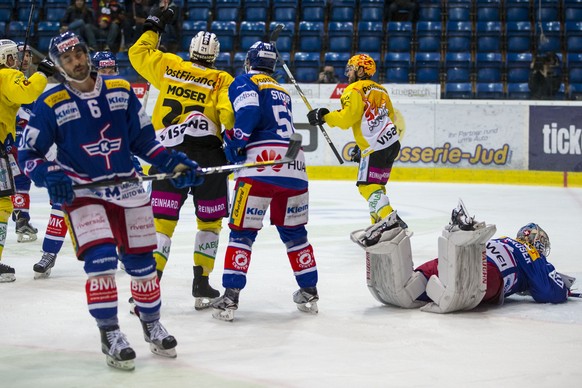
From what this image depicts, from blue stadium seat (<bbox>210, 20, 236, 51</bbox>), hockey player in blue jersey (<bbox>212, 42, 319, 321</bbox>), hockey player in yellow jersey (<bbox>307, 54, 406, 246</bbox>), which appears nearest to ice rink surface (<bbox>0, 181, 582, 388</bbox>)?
hockey player in blue jersey (<bbox>212, 42, 319, 321</bbox>)

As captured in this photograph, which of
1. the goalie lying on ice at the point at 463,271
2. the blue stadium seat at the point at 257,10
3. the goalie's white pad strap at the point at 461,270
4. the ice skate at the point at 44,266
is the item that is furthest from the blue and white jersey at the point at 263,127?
A: the blue stadium seat at the point at 257,10

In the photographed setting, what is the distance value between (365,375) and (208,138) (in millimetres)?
2003

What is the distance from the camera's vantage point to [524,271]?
17.6ft

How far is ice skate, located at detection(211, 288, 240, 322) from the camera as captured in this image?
5.12 meters

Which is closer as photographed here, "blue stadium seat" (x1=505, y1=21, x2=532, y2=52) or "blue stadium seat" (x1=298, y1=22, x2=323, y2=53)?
"blue stadium seat" (x1=505, y1=21, x2=532, y2=52)

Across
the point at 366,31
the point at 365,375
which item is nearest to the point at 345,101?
the point at 365,375

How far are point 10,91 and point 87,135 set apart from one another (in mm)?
2542

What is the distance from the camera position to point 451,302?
5.16 metres

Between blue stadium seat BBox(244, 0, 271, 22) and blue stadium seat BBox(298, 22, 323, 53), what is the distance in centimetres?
80

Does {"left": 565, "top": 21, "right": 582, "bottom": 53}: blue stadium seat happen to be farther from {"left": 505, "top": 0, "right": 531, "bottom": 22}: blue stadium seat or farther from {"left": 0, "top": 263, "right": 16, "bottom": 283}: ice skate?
{"left": 0, "top": 263, "right": 16, "bottom": 283}: ice skate

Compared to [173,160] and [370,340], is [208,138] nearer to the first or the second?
[173,160]

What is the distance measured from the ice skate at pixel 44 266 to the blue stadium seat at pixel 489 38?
10.6m

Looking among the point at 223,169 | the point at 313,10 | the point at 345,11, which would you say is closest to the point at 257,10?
the point at 313,10

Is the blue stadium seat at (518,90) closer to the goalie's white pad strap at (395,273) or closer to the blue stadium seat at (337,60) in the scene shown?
the blue stadium seat at (337,60)
